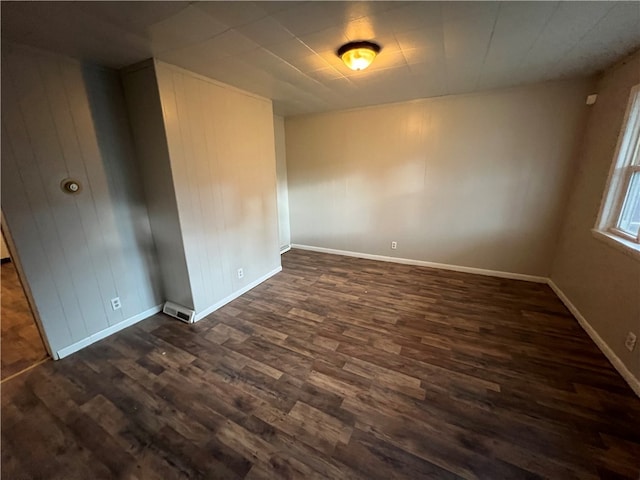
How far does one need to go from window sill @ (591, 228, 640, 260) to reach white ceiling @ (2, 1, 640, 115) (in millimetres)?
1455

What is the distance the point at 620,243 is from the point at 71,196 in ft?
14.4

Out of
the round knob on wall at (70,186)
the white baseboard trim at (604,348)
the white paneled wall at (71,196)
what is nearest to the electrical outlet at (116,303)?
the white paneled wall at (71,196)

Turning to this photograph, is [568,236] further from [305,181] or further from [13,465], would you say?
[13,465]

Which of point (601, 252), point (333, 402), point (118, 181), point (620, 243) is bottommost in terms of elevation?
point (333, 402)

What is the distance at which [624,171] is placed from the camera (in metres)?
2.16

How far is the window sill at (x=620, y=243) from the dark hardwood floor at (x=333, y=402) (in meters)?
0.84

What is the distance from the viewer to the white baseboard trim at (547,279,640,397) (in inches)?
67.5

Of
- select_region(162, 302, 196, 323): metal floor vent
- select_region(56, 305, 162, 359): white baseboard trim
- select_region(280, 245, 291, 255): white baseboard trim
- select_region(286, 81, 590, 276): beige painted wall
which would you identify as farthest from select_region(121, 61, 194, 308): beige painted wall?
select_region(286, 81, 590, 276): beige painted wall

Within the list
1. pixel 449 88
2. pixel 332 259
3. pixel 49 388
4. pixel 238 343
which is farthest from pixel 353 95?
pixel 49 388

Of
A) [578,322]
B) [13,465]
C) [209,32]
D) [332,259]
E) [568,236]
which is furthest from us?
[332,259]

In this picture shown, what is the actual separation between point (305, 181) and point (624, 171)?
3752 mm

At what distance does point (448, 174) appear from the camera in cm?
347

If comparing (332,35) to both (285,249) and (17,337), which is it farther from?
(17,337)

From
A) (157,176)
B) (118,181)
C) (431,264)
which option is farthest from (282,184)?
(431,264)
